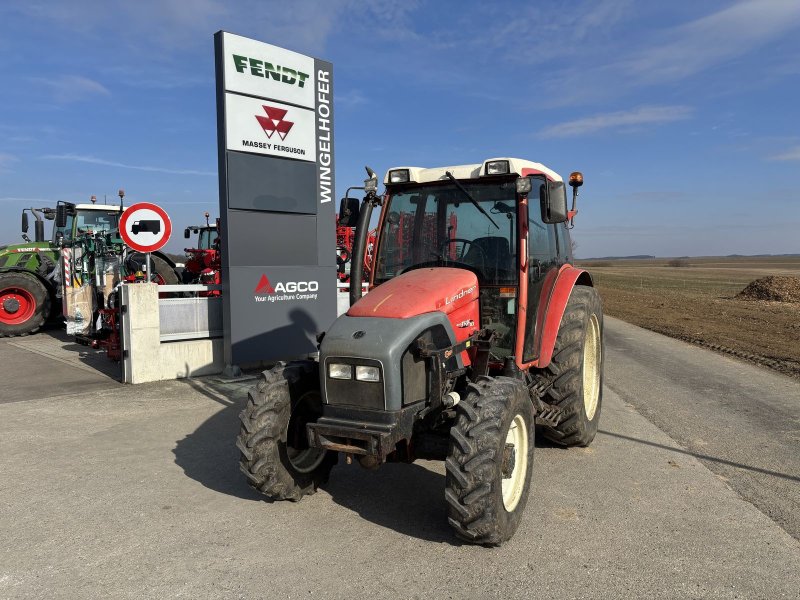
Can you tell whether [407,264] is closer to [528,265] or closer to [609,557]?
[528,265]

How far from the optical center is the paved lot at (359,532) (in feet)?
9.95

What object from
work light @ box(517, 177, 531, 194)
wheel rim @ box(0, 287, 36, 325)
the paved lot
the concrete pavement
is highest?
work light @ box(517, 177, 531, 194)

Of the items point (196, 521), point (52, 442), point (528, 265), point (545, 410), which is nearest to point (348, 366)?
point (196, 521)

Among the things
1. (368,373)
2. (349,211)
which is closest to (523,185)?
(349,211)

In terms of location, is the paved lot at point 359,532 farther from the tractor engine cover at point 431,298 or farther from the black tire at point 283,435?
the tractor engine cover at point 431,298

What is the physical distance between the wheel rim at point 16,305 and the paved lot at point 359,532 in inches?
318

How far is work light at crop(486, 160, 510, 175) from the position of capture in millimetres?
4348

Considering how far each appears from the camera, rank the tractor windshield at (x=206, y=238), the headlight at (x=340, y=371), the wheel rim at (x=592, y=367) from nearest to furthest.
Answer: the headlight at (x=340, y=371) → the wheel rim at (x=592, y=367) → the tractor windshield at (x=206, y=238)

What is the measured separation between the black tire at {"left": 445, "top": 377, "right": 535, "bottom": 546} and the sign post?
17.6 feet

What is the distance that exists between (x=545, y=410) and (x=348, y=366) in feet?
6.71

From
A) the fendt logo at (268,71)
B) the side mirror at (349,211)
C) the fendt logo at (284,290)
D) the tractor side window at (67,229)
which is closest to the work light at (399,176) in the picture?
the side mirror at (349,211)

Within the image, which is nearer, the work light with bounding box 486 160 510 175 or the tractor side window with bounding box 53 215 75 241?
the work light with bounding box 486 160 510 175

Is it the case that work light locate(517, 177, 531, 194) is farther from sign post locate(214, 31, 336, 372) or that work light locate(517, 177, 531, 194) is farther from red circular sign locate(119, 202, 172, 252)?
red circular sign locate(119, 202, 172, 252)

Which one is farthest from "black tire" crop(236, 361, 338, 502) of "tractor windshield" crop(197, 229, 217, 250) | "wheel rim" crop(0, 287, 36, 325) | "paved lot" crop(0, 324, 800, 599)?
"tractor windshield" crop(197, 229, 217, 250)
